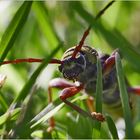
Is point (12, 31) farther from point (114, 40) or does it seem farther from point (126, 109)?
point (114, 40)

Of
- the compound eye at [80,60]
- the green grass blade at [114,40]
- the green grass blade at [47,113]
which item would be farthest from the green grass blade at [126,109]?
the green grass blade at [114,40]

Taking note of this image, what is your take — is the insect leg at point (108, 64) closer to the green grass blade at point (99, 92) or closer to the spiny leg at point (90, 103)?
the spiny leg at point (90, 103)

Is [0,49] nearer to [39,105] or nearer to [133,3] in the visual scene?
[39,105]

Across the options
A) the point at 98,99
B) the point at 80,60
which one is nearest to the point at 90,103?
the point at 80,60

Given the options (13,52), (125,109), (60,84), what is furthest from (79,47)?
(13,52)

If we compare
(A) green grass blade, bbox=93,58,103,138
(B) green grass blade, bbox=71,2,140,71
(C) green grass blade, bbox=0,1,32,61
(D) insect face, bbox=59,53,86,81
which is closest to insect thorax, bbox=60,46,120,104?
(D) insect face, bbox=59,53,86,81
